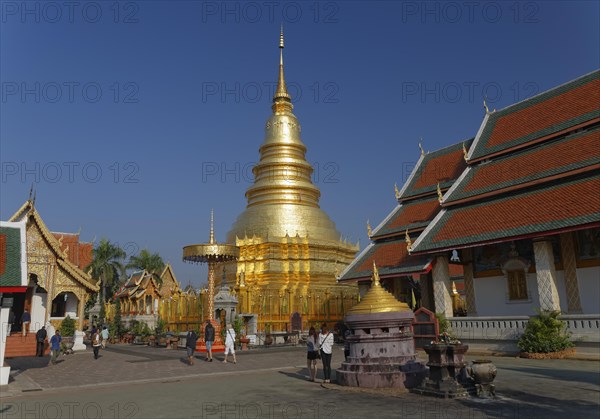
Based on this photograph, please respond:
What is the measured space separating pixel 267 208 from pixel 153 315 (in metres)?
14.4

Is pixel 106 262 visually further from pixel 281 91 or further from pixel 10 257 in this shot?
pixel 10 257

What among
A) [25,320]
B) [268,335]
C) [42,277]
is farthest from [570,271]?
[42,277]

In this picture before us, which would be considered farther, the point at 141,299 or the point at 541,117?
the point at 141,299

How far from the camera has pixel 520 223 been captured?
734 inches

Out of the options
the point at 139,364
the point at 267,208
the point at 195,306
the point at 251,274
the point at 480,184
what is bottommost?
the point at 139,364

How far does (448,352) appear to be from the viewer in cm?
1015

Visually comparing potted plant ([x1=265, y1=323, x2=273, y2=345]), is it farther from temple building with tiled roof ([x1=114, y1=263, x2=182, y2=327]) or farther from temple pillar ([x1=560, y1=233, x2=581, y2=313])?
temple building with tiled roof ([x1=114, y1=263, x2=182, y2=327])

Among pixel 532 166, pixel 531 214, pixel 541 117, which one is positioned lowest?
pixel 531 214

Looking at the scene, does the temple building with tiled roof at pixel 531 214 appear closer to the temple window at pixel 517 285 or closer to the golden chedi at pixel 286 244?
the temple window at pixel 517 285

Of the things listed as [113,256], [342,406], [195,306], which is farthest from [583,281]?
[113,256]

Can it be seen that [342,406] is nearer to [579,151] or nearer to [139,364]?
[139,364]

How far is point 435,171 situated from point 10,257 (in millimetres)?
21587

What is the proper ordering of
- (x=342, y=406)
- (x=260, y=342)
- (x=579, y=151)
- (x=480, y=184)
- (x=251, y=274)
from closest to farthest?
1. (x=342, y=406)
2. (x=579, y=151)
3. (x=480, y=184)
4. (x=260, y=342)
5. (x=251, y=274)

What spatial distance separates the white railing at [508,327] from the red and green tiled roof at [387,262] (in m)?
3.15
